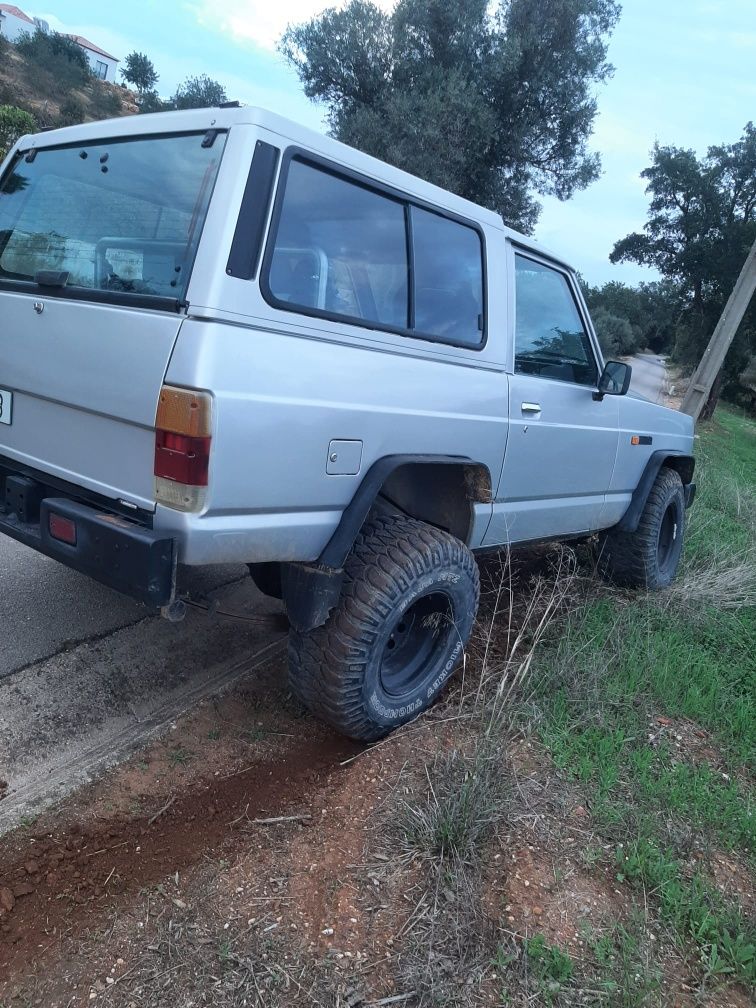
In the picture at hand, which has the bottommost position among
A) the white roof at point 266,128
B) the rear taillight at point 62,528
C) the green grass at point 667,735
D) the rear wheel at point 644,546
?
the green grass at point 667,735

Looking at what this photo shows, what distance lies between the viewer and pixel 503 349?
134 inches

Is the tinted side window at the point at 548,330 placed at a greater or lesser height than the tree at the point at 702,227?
→ lesser

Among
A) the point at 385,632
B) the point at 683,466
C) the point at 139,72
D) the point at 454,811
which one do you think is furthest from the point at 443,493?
the point at 139,72

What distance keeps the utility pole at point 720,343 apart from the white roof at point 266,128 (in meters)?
8.86

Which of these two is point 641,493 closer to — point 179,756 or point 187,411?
point 179,756

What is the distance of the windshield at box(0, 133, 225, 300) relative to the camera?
2.39 m

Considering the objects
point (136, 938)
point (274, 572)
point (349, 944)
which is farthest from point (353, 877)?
point (274, 572)

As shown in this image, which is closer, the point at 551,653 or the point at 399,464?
the point at 399,464

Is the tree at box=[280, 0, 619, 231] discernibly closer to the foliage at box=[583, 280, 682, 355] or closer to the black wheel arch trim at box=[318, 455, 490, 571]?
the foliage at box=[583, 280, 682, 355]

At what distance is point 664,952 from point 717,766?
1271 mm

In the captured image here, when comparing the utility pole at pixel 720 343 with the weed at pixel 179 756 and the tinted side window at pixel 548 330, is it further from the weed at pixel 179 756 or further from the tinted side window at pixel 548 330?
the weed at pixel 179 756

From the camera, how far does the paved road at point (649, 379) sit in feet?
71.6

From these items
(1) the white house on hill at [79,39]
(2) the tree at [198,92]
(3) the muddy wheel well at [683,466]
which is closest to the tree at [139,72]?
A: (1) the white house on hill at [79,39]

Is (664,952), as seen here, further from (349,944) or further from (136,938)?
(136,938)
